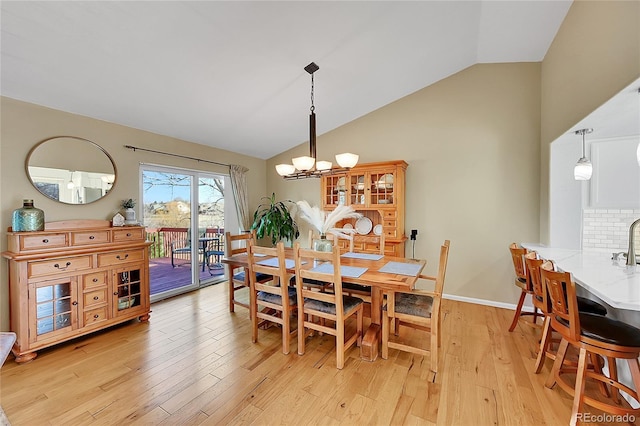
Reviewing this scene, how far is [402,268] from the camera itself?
7.82ft

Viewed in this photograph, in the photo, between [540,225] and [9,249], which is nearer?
[9,249]

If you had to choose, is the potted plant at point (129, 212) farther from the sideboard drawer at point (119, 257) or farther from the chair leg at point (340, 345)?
the chair leg at point (340, 345)

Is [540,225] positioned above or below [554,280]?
above

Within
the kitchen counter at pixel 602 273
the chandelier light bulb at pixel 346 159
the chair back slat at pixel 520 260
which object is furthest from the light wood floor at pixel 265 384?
the chandelier light bulb at pixel 346 159

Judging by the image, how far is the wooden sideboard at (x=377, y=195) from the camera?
146 inches

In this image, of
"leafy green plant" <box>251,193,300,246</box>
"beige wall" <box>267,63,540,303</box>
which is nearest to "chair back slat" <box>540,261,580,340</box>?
"beige wall" <box>267,63,540,303</box>

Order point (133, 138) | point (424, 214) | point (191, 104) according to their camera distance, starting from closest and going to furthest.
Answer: point (191, 104) → point (133, 138) → point (424, 214)

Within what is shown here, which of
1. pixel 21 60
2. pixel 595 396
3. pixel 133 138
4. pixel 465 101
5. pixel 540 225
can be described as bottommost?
pixel 595 396

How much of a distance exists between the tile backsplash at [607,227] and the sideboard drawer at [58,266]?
5.18 metres

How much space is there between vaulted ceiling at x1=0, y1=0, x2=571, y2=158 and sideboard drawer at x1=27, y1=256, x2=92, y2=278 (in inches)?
60.8

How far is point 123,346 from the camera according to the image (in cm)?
246

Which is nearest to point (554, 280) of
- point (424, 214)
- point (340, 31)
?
point (424, 214)

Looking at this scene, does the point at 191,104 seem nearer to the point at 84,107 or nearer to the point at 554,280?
the point at 84,107

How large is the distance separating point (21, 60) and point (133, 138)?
4.04ft
